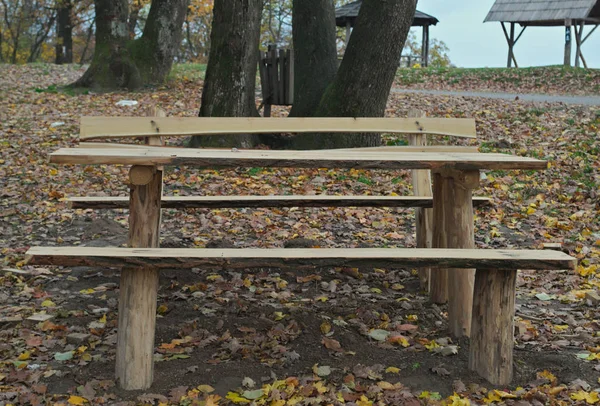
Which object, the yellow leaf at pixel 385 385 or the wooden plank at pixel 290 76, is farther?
the wooden plank at pixel 290 76

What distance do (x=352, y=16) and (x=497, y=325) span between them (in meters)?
22.1

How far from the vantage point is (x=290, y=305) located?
4.50m

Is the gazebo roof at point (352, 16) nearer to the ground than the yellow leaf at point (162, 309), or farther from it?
farther from it

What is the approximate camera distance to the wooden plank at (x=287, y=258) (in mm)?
3209

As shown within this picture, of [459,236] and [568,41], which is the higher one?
[568,41]

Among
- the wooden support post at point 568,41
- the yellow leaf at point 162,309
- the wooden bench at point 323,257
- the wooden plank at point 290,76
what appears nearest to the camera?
the wooden bench at point 323,257

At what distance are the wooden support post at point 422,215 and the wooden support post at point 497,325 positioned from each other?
4.17 ft

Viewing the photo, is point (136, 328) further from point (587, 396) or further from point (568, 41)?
point (568, 41)

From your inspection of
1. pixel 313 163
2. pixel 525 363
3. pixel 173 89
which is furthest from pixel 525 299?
pixel 173 89

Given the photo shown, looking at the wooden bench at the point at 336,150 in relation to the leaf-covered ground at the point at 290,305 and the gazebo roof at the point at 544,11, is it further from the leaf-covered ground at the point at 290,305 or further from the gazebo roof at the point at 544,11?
the gazebo roof at the point at 544,11

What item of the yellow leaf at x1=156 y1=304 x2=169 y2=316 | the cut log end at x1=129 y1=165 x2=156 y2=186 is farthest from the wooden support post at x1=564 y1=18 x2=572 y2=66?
the cut log end at x1=129 y1=165 x2=156 y2=186

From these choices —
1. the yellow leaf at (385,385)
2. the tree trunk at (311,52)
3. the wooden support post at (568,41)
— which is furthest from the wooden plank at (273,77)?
the wooden support post at (568,41)

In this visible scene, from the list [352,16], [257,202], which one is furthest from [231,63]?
[352,16]

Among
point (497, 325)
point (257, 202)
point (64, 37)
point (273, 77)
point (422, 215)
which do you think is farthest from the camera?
point (64, 37)
